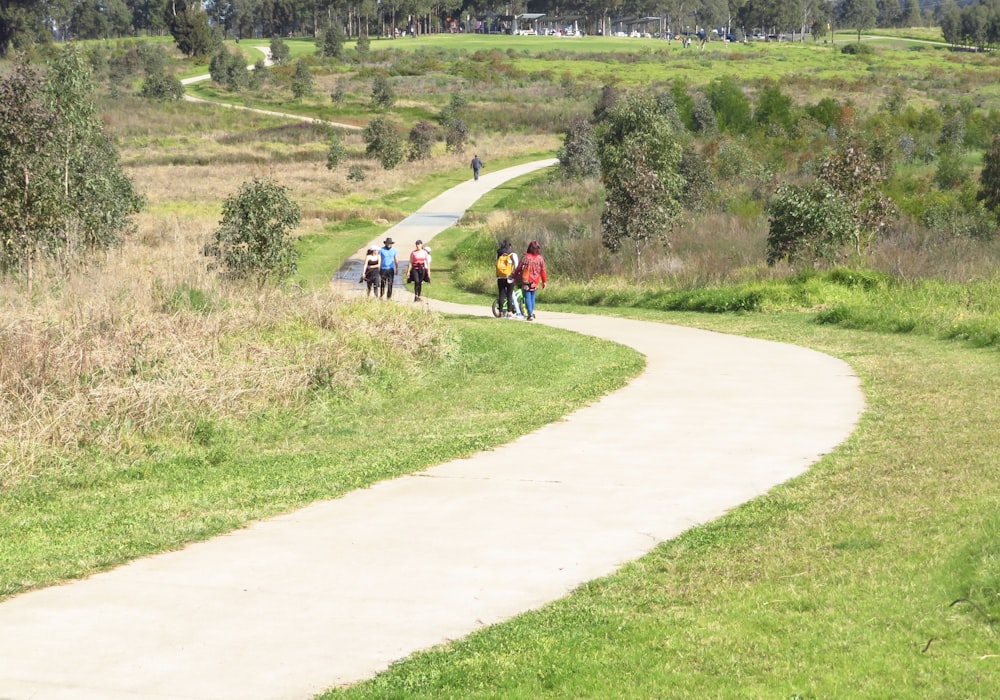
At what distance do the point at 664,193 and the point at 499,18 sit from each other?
16035 centimetres

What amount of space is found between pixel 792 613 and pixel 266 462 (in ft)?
18.4

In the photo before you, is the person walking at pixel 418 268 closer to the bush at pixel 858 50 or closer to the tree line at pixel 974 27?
the bush at pixel 858 50

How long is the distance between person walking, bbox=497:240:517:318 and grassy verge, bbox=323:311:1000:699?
13.4 m

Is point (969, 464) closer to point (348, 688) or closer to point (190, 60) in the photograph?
point (348, 688)

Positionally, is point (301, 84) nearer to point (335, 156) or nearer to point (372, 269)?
point (335, 156)

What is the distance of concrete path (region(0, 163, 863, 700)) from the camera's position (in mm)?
5500

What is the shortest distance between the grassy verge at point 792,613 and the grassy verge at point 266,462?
2.83m

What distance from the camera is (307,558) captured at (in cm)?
731

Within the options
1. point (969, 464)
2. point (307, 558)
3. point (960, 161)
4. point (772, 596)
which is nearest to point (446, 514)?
point (307, 558)

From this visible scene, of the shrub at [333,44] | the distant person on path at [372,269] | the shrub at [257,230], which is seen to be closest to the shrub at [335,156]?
the shrub at [257,230]

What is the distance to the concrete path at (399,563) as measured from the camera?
5.50 metres

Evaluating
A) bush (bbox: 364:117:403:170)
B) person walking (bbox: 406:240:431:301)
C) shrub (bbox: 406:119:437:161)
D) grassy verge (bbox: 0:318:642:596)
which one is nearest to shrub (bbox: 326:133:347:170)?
bush (bbox: 364:117:403:170)

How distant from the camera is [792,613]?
5988mm

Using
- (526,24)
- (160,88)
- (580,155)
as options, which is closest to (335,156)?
(580,155)
